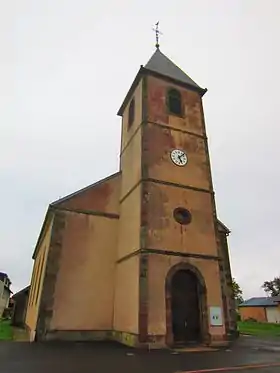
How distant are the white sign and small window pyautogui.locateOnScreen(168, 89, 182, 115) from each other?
10630mm

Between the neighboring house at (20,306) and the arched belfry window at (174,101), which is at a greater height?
the arched belfry window at (174,101)

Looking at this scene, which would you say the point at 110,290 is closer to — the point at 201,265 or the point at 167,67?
the point at 201,265

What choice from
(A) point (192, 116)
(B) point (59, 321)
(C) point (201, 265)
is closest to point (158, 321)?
(C) point (201, 265)

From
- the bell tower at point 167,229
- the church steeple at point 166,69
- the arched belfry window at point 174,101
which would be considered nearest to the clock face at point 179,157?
the bell tower at point 167,229

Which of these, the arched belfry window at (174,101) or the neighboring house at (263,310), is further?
the neighboring house at (263,310)

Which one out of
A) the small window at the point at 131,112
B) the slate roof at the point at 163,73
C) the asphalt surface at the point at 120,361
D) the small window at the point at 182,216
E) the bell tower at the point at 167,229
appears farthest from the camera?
the small window at the point at 131,112

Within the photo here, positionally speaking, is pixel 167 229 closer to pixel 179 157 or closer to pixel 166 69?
pixel 179 157

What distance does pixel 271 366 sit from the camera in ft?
26.1

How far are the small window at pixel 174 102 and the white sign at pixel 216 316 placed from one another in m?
10.6

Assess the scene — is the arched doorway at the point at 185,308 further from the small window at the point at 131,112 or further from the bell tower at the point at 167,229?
the small window at the point at 131,112

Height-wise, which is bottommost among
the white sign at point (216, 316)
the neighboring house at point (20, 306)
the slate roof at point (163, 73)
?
the white sign at point (216, 316)

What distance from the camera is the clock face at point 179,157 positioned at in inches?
632

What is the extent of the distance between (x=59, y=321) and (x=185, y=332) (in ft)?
18.0

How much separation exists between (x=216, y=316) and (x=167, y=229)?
424 cm
